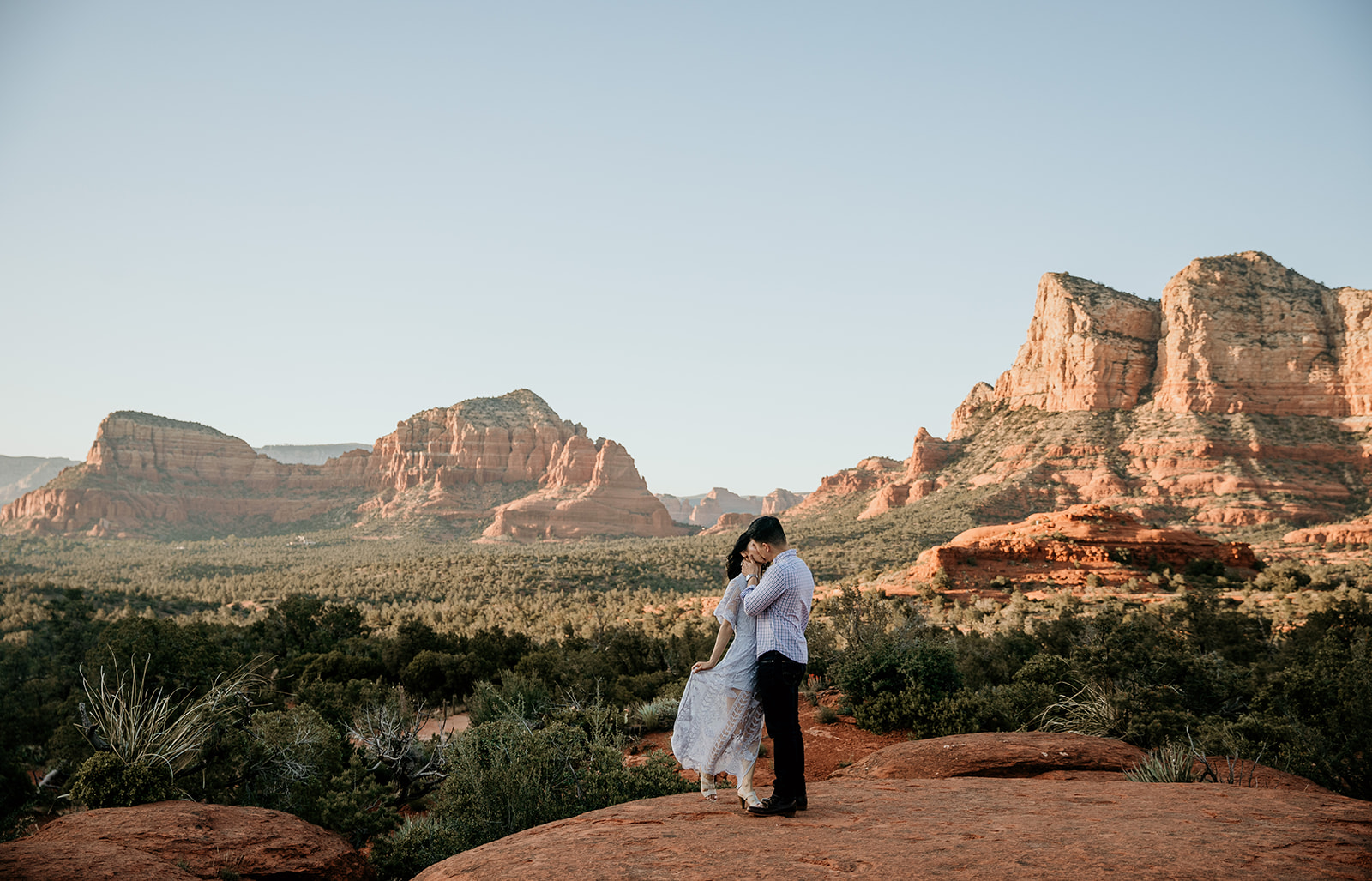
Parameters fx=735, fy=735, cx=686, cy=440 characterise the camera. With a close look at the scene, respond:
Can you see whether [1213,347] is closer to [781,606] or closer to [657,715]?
[657,715]

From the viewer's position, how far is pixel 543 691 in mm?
12828

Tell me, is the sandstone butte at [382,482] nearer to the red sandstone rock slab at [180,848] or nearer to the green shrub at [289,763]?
the green shrub at [289,763]

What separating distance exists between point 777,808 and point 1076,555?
30.7 metres

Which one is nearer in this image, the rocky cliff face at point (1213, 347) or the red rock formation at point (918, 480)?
the rocky cliff face at point (1213, 347)

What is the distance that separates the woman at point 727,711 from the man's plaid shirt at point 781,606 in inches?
4.9

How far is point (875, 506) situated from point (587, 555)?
29.3m

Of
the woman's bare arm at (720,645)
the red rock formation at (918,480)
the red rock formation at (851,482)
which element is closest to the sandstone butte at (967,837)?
the woman's bare arm at (720,645)

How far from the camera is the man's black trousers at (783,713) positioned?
15.7ft

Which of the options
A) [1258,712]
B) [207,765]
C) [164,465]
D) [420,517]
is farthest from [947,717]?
[164,465]

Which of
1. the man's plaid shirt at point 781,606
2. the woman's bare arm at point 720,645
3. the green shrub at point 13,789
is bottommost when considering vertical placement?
the green shrub at point 13,789

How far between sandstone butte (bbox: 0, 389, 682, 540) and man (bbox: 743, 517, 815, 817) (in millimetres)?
96093

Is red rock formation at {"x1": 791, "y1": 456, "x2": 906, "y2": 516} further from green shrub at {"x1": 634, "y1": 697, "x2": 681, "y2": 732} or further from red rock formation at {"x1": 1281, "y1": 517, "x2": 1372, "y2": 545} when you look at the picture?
green shrub at {"x1": 634, "y1": 697, "x2": 681, "y2": 732}

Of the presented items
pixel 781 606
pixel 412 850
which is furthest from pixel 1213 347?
pixel 412 850

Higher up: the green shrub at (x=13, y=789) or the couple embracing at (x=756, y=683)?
the couple embracing at (x=756, y=683)
